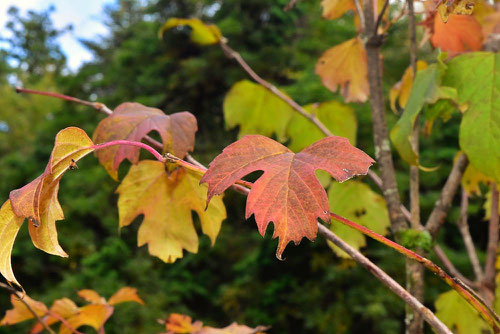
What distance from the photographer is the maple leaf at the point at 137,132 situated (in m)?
0.43

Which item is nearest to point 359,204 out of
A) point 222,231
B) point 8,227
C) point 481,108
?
point 481,108

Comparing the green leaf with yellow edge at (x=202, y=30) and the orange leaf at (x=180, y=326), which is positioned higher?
the green leaf with yellow edge at (x=202, y=30)

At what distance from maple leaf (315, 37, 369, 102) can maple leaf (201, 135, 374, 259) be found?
404 millimetres

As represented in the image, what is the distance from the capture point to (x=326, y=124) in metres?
0.74

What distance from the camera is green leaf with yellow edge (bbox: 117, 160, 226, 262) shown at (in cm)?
50

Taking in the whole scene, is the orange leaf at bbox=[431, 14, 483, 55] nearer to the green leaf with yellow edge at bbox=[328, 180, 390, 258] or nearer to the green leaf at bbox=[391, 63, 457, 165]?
the green leaf at bbox=[391, 63, 457, 165]

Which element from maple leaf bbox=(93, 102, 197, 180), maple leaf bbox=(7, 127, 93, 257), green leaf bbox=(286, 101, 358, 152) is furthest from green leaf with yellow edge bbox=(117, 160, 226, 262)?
green leaf bbox=(286, 101, 358, 152)

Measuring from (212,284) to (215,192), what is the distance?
4230mm

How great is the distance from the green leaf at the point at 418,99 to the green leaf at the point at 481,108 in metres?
0.02

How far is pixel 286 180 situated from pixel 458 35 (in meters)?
0.40

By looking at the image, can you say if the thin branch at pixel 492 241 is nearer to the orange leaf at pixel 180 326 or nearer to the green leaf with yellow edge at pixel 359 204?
the green leaf with yellow edge at pixel 359 204

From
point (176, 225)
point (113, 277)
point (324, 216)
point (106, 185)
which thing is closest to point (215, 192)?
point (324, 216)

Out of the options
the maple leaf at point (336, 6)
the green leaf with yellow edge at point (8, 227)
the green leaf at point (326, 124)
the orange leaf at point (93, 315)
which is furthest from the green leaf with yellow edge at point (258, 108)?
the green leaf with yellow edge at point (8, 227)

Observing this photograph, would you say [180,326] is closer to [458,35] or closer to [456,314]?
[456,314]
